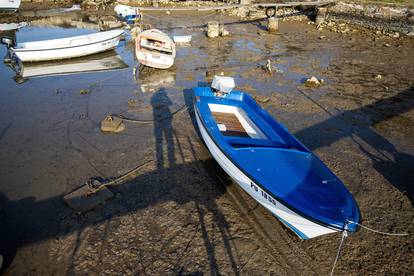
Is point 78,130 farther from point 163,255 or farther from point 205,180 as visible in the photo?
point 163,255

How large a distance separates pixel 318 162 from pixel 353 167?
297 cm

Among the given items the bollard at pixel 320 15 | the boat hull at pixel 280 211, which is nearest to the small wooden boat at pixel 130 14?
the bollard at pixel 320 15

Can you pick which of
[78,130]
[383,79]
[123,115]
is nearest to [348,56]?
[383,79]

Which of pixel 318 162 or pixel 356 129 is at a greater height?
pixel 318 162

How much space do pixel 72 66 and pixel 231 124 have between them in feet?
45.0

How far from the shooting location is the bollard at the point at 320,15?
2850 centimetres

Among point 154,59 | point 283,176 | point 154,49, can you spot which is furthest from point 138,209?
point 154,49

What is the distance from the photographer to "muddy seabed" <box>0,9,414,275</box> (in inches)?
258

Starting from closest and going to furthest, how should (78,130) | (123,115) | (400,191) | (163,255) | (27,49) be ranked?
(163,255) < (400,191) < (78,130) < (123,115) < (27,49)

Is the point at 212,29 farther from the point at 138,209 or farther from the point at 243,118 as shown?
the point at 138,209

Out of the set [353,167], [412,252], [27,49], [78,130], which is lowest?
[412,252]

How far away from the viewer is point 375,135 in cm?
1118

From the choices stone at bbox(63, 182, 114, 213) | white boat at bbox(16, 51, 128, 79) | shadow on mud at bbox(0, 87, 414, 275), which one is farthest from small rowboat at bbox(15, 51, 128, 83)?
stone at bbox(63, 182, 114, 213)

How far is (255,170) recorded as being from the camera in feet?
22.5
